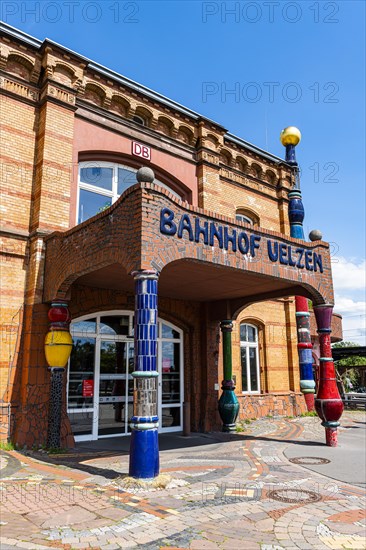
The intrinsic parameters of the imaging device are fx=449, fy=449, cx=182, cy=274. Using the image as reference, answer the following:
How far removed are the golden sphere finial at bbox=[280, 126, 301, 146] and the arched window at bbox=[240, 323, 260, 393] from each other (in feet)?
23.3

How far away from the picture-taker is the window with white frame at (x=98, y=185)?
1148cm

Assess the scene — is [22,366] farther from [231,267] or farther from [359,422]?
[359,422]

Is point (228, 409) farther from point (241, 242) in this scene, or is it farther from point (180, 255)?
point (180, 255)

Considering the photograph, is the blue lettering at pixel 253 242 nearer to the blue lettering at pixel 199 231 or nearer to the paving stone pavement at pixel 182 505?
the blue lettering at pixel 199 231

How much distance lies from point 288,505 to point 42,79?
10527 millimetres

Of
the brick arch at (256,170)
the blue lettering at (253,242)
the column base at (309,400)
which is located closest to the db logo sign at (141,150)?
the brick arch at (256,170)

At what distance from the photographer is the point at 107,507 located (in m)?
5.47

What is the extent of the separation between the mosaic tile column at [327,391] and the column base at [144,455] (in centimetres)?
498

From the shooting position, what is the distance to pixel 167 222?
7688 millimetres

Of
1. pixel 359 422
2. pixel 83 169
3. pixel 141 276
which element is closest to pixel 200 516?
pixel 141 276

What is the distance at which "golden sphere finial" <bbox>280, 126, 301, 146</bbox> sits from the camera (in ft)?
54.3

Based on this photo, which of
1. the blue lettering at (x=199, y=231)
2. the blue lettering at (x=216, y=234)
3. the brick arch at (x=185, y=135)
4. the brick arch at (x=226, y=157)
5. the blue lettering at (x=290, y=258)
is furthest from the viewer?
the brick arch at (x=226, y=157)

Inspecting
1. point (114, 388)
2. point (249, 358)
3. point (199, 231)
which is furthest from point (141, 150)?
point (249, 358)

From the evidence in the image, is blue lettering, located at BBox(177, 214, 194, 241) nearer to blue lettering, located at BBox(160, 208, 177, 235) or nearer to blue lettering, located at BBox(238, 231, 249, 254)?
blue lettering, located at BBox(160, 208, 177, 235)
